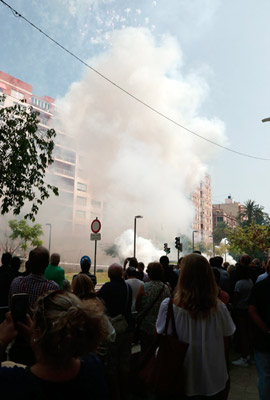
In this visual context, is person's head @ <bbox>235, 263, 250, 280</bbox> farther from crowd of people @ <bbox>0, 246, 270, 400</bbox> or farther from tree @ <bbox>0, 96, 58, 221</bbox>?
tree @ <bbox>0, 96, 58, 221</bbox>

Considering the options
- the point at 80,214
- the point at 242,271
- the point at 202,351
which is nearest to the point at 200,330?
the point at 202,351

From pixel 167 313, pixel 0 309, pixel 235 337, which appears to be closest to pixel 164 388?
pixel 167 313

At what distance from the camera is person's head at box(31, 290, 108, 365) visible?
1.27 meters

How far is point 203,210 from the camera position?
10694cm

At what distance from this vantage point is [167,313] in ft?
7.70

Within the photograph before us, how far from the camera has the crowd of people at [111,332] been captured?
1.27 metres

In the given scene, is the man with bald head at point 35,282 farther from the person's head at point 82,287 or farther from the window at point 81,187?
the window at point 81,187

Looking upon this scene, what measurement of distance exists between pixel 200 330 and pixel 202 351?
13 cm

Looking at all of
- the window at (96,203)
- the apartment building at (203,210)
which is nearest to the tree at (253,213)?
the apartment building at (203,210)

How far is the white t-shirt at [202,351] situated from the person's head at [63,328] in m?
1.08

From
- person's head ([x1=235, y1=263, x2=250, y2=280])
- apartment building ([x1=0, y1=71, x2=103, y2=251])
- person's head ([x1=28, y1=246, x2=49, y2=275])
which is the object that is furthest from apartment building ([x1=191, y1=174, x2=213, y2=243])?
person's head ([x1=28, y1=246, x2=49, y2=275])

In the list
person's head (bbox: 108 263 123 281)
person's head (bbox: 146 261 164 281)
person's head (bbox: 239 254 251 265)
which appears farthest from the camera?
person's head (bbox: 239 254 251 265)

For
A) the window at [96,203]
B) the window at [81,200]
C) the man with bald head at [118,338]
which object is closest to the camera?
the man with bald head at [118,338]

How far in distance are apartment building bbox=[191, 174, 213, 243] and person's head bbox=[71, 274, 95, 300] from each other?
95097mm
